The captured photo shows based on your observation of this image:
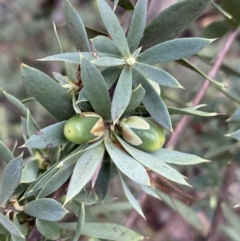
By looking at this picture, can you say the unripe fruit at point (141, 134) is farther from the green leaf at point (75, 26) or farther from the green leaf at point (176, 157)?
the green leaf at point (75, 26)

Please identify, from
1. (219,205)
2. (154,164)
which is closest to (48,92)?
(154,164)

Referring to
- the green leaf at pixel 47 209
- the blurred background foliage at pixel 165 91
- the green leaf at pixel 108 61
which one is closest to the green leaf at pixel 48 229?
the green leaf at pixel 47 209

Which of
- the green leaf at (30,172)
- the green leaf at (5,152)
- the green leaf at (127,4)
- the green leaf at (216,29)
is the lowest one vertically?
the green leaf at (30,172)

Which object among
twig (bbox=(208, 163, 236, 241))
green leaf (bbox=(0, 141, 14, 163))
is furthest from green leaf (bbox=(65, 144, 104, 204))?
twig (bbox=(208, 163, 236, 241))

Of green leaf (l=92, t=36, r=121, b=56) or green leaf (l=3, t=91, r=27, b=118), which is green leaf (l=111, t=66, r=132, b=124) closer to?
green leaf (l=92, t=36, r=121, b=56)

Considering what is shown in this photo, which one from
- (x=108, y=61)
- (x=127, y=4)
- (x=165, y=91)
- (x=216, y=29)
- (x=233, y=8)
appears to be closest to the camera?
(x=108, y=61)

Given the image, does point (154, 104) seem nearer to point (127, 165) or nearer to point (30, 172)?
point (127, 165)
